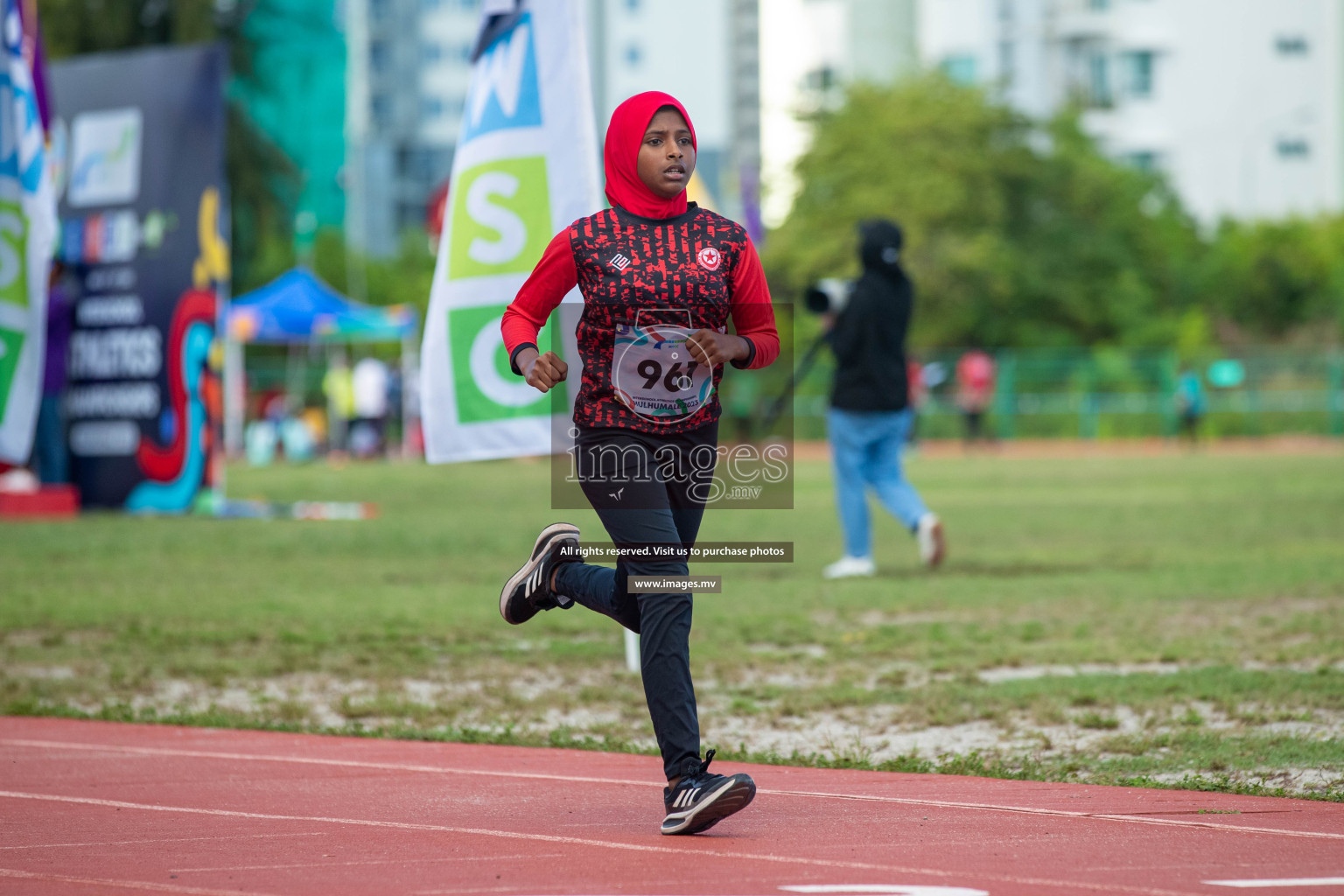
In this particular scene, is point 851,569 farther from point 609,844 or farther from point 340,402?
point 340,402

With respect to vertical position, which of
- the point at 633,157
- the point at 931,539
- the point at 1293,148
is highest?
the point at 1293,148

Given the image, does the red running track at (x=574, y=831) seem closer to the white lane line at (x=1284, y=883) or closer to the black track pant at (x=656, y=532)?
the white lane line at (x=1284, y=883)

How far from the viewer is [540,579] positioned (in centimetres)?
525

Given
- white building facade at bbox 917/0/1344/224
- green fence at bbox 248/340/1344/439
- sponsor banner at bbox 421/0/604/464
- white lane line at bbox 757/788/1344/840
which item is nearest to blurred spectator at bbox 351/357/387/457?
green fence at bbox 248/340/1344/439

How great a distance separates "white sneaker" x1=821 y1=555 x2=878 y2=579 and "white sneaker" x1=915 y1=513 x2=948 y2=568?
395 millimetres

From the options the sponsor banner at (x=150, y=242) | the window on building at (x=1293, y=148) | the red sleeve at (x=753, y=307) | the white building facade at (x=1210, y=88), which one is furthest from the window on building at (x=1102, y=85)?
the red sleeve at (x=753, y=307)

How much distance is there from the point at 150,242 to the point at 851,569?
8.62 metres

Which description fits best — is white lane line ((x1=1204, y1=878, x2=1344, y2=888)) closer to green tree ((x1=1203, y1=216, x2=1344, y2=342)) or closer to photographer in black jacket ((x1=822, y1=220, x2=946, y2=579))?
photographer in black jacket ((x1=822, y1=220, x2=946, y2=579))

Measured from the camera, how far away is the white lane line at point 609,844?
13.5 feet

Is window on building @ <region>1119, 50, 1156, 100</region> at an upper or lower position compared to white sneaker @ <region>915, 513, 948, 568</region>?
upper

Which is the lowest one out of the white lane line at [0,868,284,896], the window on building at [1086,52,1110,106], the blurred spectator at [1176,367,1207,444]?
the blurred spectator at [1176,367,1207,444]

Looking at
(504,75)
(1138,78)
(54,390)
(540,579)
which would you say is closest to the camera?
(540,579)

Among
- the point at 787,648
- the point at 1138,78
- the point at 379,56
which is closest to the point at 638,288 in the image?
the point at 787,648

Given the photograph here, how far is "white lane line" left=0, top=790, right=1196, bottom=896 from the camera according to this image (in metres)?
4.11
